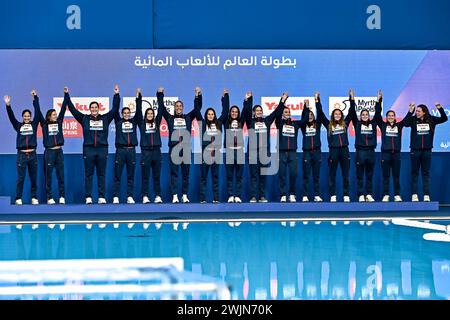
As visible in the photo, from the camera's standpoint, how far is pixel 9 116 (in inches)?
529

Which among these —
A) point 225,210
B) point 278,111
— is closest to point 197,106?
point 278,111

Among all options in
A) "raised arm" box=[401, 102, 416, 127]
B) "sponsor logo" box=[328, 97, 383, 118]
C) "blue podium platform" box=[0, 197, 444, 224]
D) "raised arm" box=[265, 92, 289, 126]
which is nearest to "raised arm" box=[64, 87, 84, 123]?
"blue podium platform" box=[0, 197, 444, 224]

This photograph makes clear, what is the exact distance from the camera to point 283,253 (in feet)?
27.8

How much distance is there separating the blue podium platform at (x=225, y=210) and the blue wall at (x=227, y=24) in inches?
135

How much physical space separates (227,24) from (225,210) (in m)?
3.99

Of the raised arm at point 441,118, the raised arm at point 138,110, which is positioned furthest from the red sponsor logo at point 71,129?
the raised arm at point 441,118

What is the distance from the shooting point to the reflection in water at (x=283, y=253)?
6.48 m

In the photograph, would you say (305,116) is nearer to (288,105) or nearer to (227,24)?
(288,105)

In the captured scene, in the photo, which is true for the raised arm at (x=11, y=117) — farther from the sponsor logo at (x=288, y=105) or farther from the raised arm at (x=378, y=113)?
the raised arm at (x=378, y=113)

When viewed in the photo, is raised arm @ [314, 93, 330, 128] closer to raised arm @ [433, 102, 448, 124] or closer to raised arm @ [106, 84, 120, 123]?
raised arm @ [433, 102, 448, 124]

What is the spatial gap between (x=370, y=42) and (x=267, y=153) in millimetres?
3401
